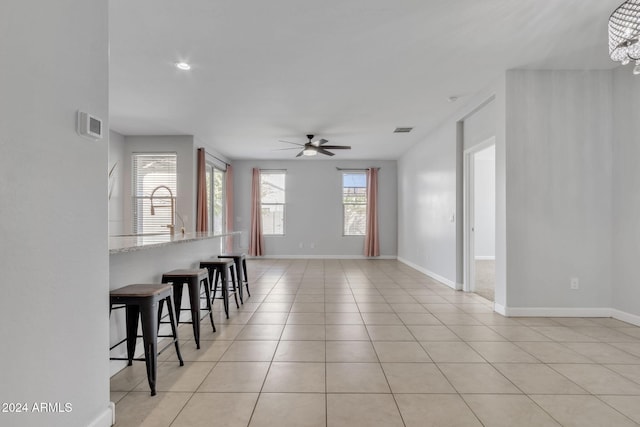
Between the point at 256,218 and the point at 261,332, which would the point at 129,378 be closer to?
the point at 261,332

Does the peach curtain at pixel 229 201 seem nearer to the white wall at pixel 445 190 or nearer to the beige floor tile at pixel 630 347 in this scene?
the white wall at pixel 445 190

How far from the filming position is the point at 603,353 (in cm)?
269

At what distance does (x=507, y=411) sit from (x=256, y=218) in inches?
296

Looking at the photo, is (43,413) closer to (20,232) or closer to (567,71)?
(20,232)

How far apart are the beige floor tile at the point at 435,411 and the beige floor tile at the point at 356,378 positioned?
0.59 feet

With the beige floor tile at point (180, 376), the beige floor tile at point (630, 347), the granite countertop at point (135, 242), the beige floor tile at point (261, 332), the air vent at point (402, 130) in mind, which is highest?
the air vent at point (402, 130)

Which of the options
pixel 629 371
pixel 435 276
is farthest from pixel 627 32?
pixel 435 276

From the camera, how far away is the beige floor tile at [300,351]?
2590 millimetres

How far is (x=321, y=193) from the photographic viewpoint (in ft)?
29.4

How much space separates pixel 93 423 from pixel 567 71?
201 inches

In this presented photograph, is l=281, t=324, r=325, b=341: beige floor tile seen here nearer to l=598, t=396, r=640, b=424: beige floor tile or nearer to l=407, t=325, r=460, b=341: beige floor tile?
l=407, t=325, r=460, b=341: beige floor tile

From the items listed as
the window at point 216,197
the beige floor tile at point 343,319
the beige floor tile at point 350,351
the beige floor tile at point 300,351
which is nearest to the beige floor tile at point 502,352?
the beige floor tile at point 350,351

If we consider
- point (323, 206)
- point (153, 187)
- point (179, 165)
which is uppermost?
point (179, 165)

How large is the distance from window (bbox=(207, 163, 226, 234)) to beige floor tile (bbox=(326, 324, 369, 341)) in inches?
196
